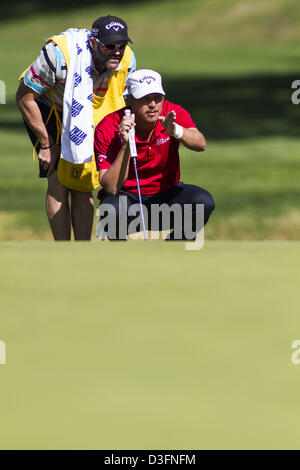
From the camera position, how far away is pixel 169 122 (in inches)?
228

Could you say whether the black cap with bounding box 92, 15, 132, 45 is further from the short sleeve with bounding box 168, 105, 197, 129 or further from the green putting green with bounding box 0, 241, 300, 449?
the green putting green with bounding box 0, 241, 300, 449

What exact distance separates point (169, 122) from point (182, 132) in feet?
0.43

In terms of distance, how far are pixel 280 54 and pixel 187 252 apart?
27.3 m

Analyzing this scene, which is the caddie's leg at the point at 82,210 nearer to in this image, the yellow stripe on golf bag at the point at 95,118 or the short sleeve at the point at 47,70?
the yellow stripe on golf bag at the point at 95,118

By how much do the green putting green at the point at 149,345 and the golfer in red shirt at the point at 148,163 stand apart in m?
1.27

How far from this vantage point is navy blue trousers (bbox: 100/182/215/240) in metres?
6.16

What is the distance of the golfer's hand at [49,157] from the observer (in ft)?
21.0

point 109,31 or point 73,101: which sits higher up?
point 109,31

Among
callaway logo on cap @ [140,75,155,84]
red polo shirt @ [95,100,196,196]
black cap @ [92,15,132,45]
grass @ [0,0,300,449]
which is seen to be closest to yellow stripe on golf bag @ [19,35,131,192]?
red polo shirt @ [95,100,196,196]

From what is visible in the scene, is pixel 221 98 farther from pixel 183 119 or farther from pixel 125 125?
pixel 125 125

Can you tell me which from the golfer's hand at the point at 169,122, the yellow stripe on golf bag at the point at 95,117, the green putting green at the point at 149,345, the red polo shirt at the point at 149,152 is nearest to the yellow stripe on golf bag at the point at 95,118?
the yellow stripe on golf bag at the point at 95,117

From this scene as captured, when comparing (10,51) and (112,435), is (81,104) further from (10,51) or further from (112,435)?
(10,51)

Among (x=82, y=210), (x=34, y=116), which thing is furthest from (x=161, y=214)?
(x=34, y=116)

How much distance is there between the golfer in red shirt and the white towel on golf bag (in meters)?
0.08
